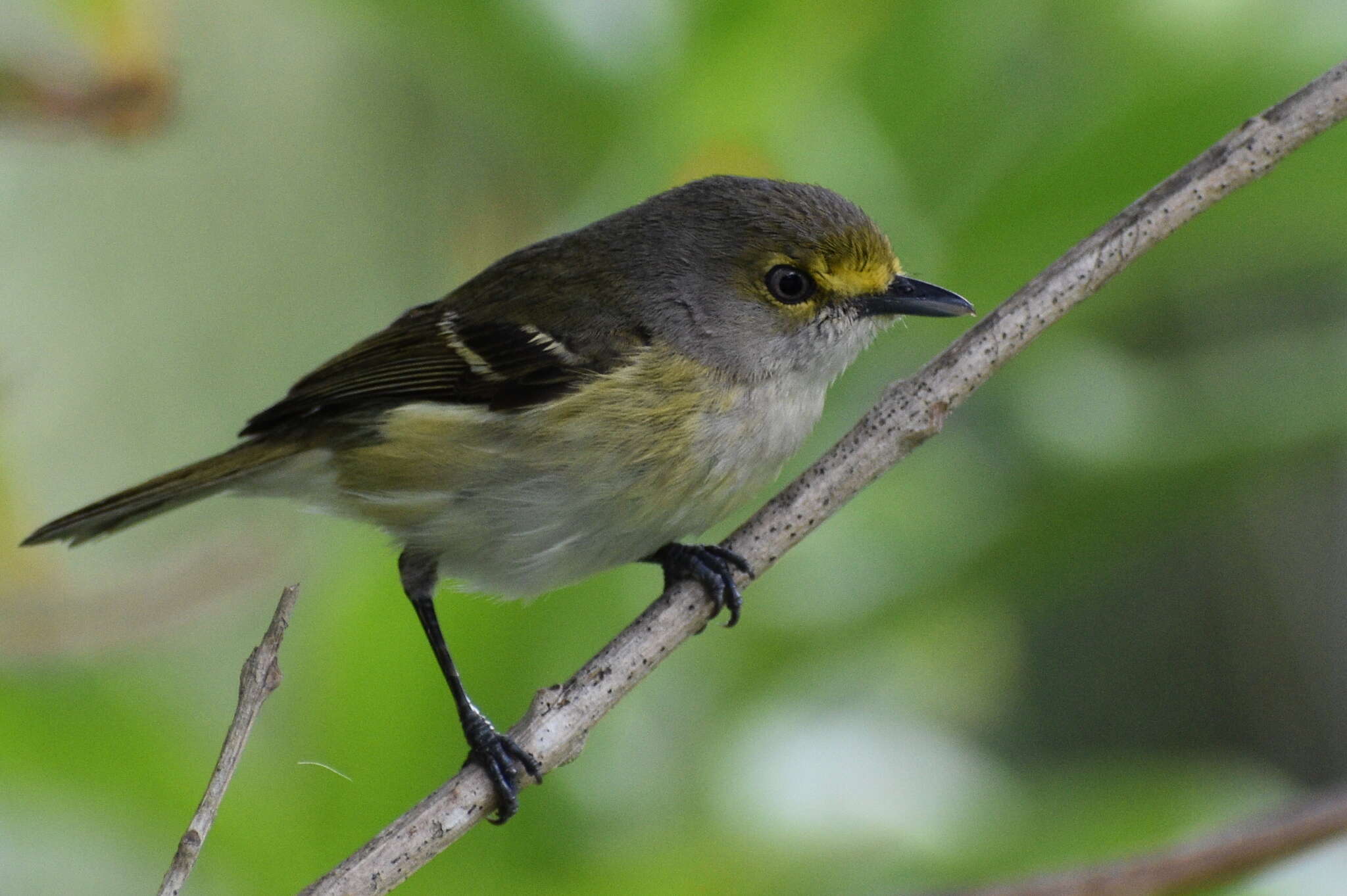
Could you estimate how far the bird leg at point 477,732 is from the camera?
1.94 metres

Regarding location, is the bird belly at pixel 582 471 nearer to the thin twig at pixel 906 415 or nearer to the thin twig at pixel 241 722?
the thin twig at pixel 906 415

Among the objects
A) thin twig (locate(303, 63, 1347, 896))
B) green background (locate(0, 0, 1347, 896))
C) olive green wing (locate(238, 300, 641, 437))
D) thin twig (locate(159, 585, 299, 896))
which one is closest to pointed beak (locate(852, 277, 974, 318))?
green background (locate(0, 0, 1347, 896))

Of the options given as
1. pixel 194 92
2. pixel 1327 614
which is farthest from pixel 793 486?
pixel 194 92

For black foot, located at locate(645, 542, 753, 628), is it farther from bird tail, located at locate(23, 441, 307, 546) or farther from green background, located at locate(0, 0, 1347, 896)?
bird tail, located at locate(23, 441, 307, 546)

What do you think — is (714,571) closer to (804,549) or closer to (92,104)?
(804,549)

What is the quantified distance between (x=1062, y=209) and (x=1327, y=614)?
1.81m

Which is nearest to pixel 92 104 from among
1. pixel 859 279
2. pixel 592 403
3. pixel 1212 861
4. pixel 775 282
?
pixel 592 403

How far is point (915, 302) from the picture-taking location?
2320 mm

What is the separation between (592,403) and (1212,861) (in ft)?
3.98

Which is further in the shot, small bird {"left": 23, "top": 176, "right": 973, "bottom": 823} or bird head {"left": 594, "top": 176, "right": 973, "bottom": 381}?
bird head {"left": 594, "top": 176, "right": 973, "bottom": 381}

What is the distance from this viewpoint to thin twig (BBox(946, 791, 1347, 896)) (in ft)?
4.92

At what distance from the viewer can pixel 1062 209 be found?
2324 mm

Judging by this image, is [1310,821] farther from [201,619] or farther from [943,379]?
[201,619]

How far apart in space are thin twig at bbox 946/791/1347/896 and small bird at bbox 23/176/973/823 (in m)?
0.74
